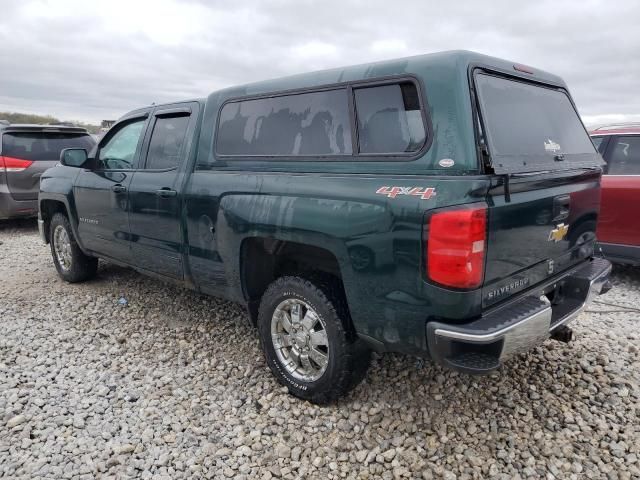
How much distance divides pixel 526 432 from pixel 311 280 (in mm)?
1457

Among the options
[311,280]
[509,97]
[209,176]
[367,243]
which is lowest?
[311,280]

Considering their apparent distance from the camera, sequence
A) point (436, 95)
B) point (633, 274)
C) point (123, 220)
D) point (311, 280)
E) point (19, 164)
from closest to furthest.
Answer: point (436, 95), point (311, 280), point (123, 220), point (633, 274), point (19, 164)

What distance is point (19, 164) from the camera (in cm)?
772

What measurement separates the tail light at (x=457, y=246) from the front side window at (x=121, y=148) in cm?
294

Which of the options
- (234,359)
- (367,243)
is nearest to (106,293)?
(234,359)

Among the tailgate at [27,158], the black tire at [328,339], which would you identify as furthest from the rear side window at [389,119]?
the tailgate at [27,158]

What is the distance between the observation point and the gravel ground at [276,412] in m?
2.52

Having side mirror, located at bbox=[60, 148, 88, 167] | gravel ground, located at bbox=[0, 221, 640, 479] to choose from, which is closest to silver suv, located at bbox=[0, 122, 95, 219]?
side mirror, located at bbox=[60, 148, 88, 167]

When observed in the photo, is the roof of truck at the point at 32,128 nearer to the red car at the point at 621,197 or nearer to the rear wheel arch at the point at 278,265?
the rear wheel arch at the point at 278,265

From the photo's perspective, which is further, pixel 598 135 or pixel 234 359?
pixel 598 135

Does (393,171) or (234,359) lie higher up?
(393,171)

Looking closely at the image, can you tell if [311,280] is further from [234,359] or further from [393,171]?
[234,359]

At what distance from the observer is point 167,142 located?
3852 millimetres

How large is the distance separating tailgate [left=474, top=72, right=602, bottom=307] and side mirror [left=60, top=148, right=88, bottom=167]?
3.55 meters
